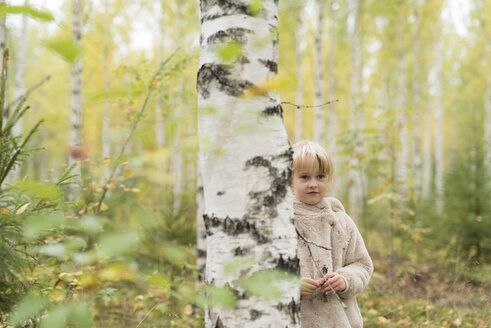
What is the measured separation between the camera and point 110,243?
2.17ft

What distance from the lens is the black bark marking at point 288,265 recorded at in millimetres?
1130

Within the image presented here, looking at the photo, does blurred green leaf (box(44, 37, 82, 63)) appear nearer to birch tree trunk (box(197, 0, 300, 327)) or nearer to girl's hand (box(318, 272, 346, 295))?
birch tree trunk (box(197, 0, 300, 327))

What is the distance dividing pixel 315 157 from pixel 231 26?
3.04ft

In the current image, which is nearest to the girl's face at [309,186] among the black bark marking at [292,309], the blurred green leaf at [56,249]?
the black bark marking at [292,309]

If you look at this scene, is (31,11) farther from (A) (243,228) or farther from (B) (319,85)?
(B) (319,85)

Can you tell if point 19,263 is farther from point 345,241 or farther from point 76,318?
point 345,241

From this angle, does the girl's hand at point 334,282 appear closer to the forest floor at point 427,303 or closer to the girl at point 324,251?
the girl at point 324,251

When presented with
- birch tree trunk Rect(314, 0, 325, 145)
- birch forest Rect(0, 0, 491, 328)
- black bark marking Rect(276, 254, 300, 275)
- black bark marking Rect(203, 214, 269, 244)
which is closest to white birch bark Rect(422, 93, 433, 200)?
birch forest Rect(0, 0, 491, 328)

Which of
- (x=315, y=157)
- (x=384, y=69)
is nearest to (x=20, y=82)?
(x=315, y=157)

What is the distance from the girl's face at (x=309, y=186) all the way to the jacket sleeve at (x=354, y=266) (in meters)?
0.19

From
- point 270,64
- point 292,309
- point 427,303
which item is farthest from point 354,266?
point 427,303

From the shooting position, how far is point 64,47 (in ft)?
1.62

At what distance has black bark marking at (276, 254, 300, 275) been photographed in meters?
1.13

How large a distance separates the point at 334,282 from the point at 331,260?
151 millimetres
